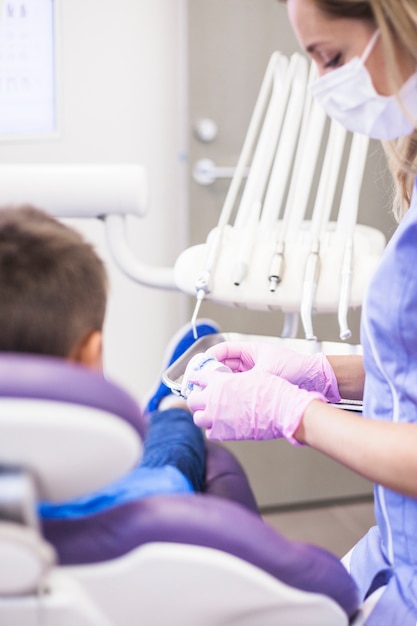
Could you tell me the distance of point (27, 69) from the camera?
233 cm

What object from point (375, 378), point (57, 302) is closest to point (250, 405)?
point (375, 378)

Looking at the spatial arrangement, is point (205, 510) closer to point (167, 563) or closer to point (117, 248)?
point (167, 563)

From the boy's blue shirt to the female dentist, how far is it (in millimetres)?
159

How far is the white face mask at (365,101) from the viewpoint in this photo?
3.01 ft

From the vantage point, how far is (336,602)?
0.75 metres

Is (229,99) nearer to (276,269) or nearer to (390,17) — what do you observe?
(276,269)

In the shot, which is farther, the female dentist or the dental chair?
the female dentist

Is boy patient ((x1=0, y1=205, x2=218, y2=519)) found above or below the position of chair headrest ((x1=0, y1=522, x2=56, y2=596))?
above

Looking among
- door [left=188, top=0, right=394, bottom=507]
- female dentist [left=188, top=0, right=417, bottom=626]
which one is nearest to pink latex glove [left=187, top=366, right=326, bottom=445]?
female dentist [left=188, top=0, right=417, bottom=626]

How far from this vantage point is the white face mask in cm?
92

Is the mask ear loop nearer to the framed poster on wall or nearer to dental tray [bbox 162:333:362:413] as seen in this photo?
dental tray [bbox 162:333:362:413]

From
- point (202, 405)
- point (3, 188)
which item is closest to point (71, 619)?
point (202, 405)

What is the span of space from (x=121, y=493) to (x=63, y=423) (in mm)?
246

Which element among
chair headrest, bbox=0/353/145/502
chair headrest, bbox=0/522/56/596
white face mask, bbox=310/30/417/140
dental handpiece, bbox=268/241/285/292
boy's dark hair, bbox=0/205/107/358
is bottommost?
chair headrest, bbox=0/522/56/596
